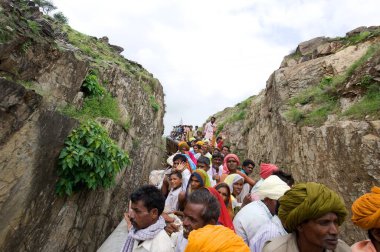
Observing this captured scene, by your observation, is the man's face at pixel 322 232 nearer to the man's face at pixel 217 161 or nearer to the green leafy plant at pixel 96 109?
the green leafy plant at pixel 96 109

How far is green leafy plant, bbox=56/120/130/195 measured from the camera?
4.70m

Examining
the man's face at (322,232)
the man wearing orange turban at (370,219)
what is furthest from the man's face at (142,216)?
the man wearing orange turban at (370,219)

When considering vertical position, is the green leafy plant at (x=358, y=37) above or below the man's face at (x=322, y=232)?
above

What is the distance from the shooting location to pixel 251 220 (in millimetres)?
3039

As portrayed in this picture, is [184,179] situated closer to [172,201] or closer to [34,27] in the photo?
[172,201]

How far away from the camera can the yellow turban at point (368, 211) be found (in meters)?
2.54

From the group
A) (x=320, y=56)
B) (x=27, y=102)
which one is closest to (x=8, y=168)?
(x=27, y=102)

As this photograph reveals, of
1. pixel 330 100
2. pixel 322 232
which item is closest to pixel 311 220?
pixel 322 232

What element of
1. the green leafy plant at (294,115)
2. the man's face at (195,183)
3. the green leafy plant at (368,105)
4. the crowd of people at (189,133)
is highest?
the crowd of people at (189,133)

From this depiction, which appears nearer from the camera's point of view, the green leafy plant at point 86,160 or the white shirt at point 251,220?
the white shirt at point 251,220

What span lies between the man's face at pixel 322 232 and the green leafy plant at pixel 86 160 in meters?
3.61

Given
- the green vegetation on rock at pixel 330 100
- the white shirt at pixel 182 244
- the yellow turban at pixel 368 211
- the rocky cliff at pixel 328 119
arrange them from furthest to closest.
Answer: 1. the green vegetation on rock at pixel 330 100
2. the rocky cliff at pixel 328 119
3. the white shirt at pixel 182 244
4. the yellow turban at pixel 368 211

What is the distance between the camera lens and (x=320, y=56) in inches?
461

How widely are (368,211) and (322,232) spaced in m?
0.78
